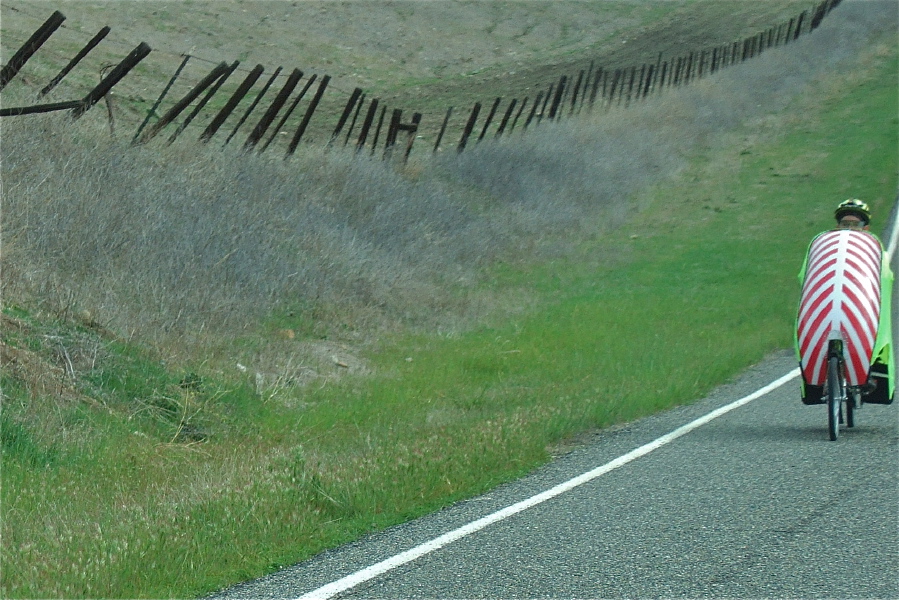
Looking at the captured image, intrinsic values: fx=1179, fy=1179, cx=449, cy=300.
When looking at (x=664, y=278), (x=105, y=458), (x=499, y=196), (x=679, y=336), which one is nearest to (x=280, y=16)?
(x=499, y=196)

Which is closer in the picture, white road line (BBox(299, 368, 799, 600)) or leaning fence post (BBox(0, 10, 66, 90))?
white road line (BBox(299, 368, 799, 600))

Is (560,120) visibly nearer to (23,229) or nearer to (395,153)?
(395,153)

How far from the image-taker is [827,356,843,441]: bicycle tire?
9.65 m

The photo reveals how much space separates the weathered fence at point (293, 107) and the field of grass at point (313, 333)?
82 centimetres

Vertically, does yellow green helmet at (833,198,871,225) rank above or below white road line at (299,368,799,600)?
above

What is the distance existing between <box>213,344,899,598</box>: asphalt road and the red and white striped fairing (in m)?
0.66

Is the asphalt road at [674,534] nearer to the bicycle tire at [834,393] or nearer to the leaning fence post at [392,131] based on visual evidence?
the bicycle tire at [834,393]

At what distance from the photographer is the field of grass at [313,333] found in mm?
7582

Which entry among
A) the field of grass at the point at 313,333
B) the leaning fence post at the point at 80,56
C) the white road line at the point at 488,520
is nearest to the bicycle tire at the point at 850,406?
the white road line at the point at 488,520

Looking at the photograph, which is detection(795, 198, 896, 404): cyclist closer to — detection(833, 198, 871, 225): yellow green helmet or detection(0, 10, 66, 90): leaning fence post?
detection(833, 198, 871, 225): yellow green helmet

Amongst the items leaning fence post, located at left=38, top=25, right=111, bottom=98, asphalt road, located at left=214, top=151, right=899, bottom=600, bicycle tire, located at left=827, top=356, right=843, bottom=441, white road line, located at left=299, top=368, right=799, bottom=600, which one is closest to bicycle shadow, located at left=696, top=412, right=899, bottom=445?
asphalt road, located at left=214, top=151, right=899, bottom=600

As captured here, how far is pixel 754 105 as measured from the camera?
4325 cm

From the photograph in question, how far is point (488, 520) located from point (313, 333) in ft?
26.2

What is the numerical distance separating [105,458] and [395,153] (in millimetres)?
17745
